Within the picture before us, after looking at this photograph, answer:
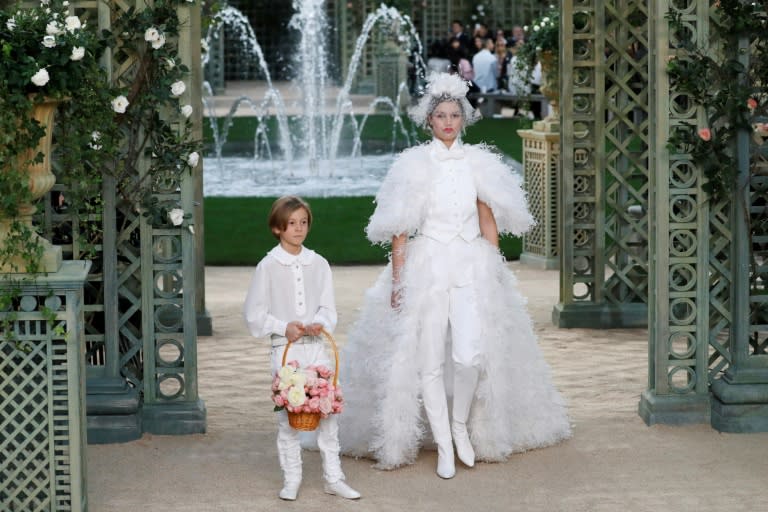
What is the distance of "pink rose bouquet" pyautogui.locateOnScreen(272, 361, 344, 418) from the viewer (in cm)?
565

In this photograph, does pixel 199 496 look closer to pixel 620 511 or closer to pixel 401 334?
pixel 401 334

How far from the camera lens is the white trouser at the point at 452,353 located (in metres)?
6.26

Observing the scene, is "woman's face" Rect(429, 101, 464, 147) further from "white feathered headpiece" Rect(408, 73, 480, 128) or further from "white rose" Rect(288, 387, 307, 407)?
"white rose" Rect(288, 387, 307, 407)

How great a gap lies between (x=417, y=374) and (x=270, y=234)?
737 cm

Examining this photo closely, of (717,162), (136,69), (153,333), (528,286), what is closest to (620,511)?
(717,162)

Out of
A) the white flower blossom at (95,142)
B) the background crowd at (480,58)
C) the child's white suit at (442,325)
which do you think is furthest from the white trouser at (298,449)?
the background crowd at (480,58)

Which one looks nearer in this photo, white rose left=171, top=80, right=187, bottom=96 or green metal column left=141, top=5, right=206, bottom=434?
white rose left=171, top=80, right=187, bottom=96

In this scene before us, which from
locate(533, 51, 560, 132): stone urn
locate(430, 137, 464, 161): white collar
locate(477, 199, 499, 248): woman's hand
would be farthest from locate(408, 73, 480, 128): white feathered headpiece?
locate(533, 51, 560, 132): stone urn

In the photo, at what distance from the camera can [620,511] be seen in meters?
5.77

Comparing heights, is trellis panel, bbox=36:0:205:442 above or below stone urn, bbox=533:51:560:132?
below

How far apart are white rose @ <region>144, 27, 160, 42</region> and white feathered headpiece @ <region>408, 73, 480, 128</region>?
4.00ft

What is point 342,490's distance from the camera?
596cm

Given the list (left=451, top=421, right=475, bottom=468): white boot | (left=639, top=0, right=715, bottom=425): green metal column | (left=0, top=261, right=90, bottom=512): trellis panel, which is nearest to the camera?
(left=0, top=261, right=90, bottom=512): trellis panel

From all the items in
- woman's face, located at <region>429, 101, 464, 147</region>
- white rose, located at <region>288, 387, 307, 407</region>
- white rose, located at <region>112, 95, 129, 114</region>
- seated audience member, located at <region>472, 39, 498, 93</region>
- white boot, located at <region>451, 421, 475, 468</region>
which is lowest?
white boot, located at <region>451, 421, 475, 468</region>
